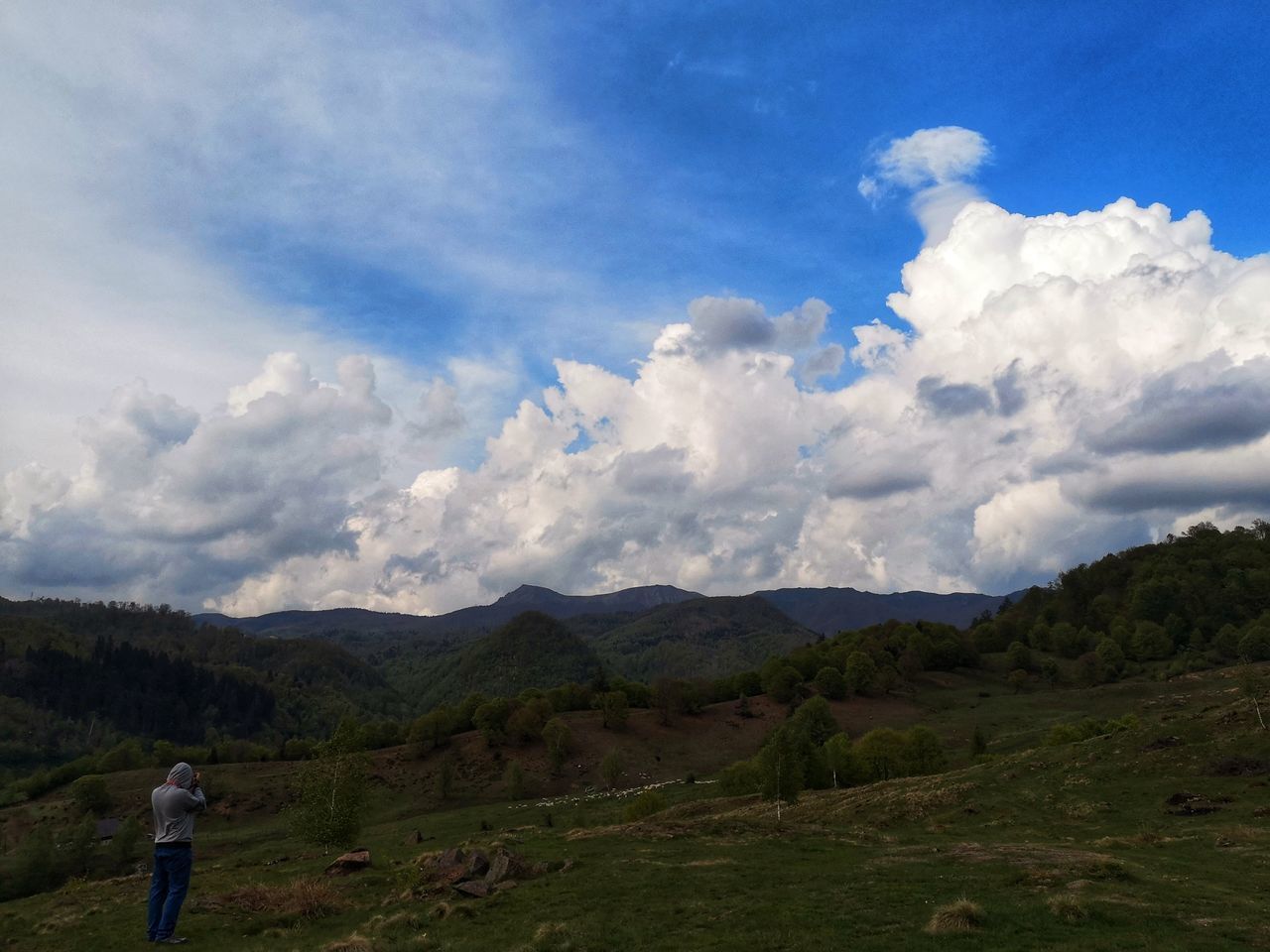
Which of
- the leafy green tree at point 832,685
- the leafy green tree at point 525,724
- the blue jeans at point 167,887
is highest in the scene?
the blue jeans at point 167,887

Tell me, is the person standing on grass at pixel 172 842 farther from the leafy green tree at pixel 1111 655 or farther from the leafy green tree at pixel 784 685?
the leafy green tree at pixel 1111 655

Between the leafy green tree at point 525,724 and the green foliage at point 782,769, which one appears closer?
the green foliage at point 782,769

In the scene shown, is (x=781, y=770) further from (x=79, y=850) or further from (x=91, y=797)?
(x=91, y=797)

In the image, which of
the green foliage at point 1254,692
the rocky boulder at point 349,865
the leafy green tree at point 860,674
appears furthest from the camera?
the leafy green tree at point 860,674

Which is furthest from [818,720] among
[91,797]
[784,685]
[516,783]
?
[91,797]

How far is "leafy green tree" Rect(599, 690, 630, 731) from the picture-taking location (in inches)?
5984

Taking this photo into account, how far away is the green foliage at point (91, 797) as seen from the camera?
4963 inches

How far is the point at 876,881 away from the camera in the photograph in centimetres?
2430

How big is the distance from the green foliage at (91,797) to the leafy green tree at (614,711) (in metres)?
92.8

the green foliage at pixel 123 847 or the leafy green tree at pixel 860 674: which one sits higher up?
the leafy green tree at pixel 860 674

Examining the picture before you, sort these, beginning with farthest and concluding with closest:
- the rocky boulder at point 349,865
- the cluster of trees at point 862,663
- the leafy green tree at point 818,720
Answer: the cluster of trees at point 862,663 → the leafy green tree at point 818,720 → the rocky boulder at point 349,865

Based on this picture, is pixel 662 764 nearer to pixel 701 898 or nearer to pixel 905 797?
pixel 905 797

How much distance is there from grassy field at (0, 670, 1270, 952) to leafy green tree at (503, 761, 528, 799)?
69.5 metres

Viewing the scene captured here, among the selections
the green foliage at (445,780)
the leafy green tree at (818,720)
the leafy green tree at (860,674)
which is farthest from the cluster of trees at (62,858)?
the leafy green tree at (860,674)
